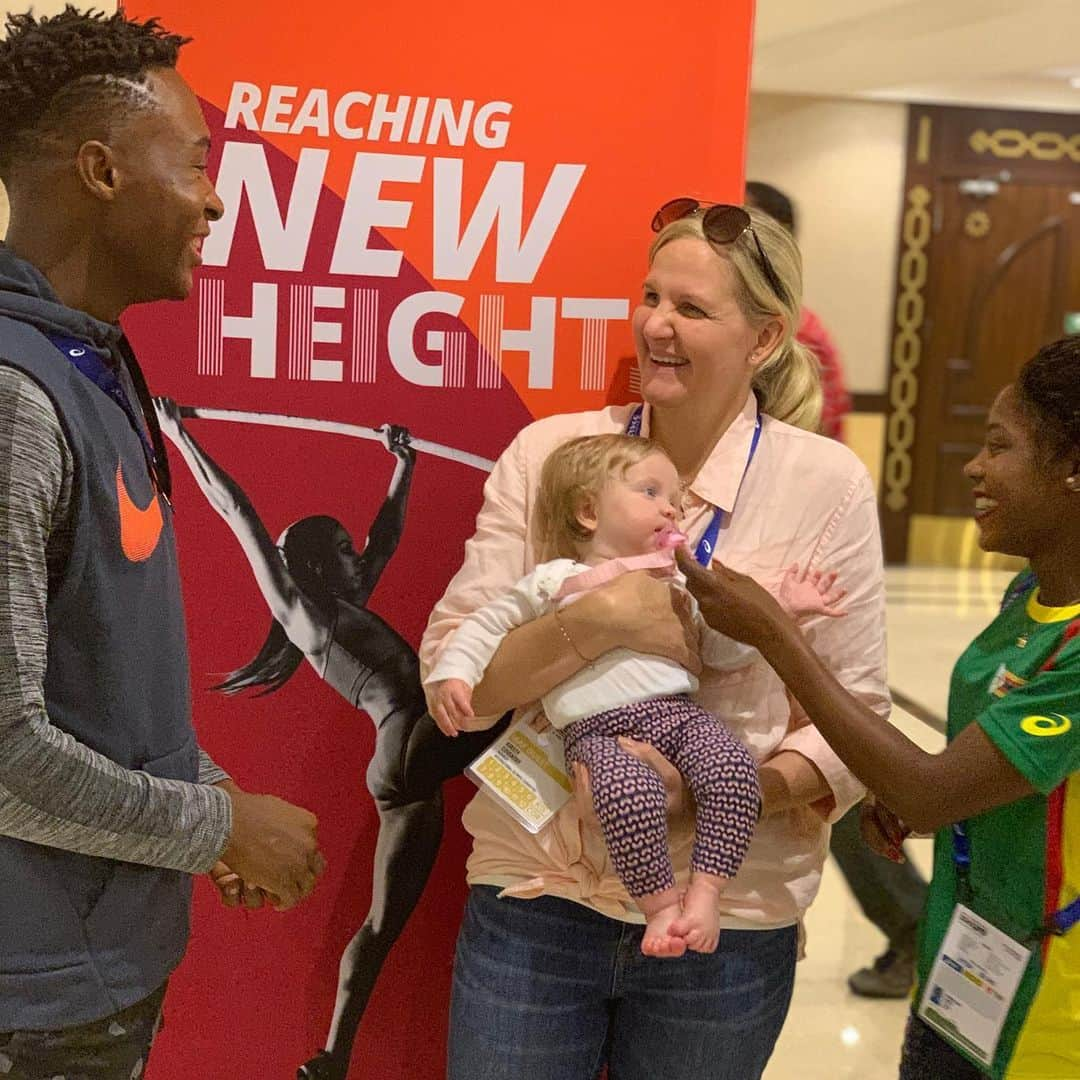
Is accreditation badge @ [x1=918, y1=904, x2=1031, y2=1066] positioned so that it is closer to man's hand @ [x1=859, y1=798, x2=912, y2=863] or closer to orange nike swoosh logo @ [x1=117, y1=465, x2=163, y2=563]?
man's hand @ [x1=859, y1=798, x2=912, y2=863]

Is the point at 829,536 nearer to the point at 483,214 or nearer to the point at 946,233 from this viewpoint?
the point at 483,214

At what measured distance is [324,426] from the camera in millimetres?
2100

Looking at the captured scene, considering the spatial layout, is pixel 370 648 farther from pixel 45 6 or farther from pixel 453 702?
pixel 45 6

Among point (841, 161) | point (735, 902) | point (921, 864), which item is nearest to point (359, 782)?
point (735, 902)

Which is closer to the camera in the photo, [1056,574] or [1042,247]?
[1056,574]

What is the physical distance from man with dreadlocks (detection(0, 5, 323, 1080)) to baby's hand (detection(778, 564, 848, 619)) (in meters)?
0.70

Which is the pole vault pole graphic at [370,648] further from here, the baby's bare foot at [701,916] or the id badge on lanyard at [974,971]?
the id badge on lanyard at [974,971]

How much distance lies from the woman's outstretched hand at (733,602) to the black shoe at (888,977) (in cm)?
233

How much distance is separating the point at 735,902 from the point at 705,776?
22 cm

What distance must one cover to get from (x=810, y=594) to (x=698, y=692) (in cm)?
22

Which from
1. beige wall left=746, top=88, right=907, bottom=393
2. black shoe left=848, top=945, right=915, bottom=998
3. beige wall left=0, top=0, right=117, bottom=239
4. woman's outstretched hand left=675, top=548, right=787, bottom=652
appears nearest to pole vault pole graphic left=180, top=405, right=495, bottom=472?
beige wall left=0, top=0, right=117, bottom=239

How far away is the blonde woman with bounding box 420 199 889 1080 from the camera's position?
173cm

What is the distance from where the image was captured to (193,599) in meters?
2.11

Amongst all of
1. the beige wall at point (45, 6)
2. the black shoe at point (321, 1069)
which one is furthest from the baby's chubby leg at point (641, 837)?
the beige wall at point (45, 6)
